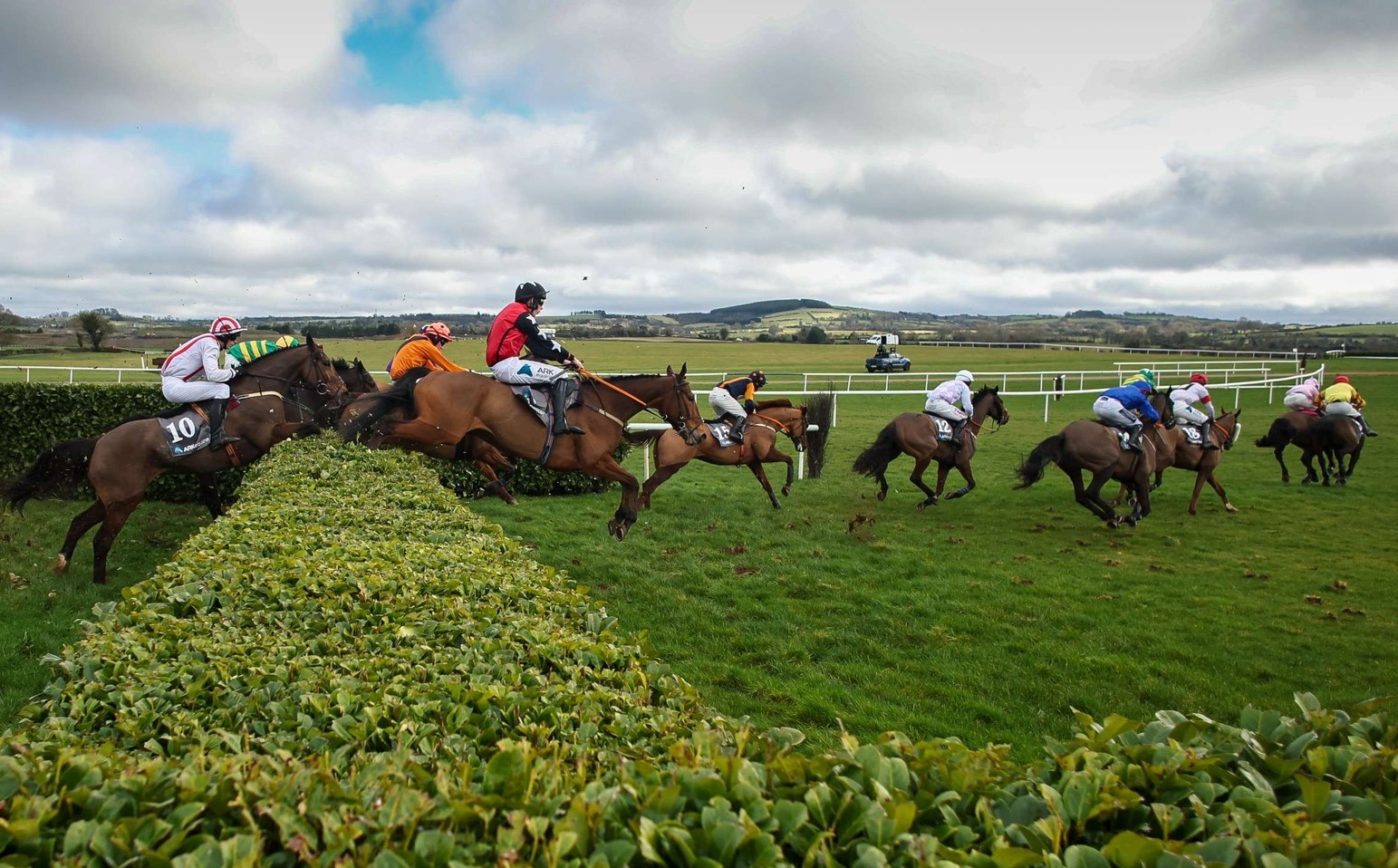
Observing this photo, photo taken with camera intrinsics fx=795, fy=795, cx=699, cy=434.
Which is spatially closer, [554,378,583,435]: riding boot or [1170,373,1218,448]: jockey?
[554,378,583,435]: riding boot

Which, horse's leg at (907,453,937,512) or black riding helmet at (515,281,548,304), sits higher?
black riding helmet at (515,281,548,304)

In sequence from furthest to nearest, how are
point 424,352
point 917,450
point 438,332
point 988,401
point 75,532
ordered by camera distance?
point 988,401, point 917,450, point 438,332, point 424,352, point 75,532

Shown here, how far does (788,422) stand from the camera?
37.9ft

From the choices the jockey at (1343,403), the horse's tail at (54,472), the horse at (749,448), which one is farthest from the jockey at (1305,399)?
the horse's tail at (54,472)

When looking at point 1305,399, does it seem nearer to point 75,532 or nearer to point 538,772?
point 538,772

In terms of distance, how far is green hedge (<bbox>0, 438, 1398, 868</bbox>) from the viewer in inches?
54.6

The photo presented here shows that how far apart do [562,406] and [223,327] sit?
341 cm

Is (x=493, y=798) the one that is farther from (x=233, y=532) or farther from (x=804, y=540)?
(x=804, y=540)

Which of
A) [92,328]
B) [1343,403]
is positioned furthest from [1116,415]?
[92,328]

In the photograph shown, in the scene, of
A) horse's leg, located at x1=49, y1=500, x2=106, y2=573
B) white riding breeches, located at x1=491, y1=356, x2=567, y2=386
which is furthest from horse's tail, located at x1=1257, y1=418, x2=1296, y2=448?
horse's leg, located at x1=49, y1=500, x2=106, y2=573

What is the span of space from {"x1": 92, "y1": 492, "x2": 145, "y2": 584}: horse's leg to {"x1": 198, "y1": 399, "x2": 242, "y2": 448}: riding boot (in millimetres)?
787

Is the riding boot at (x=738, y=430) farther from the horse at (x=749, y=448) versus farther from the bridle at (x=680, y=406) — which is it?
the bridle at (x=680, y=406)

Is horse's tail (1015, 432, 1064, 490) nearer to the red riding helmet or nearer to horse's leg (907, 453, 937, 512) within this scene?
horse's leg (907, 453, 937, 512)

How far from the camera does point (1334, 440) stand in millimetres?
12328
